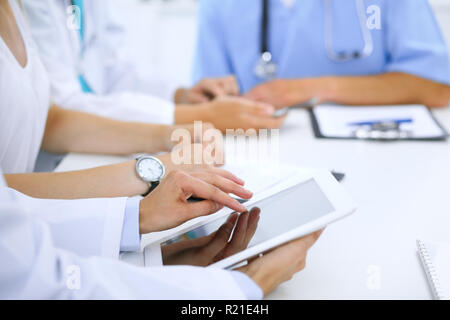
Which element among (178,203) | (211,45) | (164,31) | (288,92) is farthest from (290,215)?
(164,31)

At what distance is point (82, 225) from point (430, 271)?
403 mm

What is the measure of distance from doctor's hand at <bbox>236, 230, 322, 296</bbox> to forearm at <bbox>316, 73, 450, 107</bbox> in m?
0.64

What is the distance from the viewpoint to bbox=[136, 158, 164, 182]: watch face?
684 millimetres

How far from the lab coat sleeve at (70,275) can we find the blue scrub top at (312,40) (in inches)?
32.4

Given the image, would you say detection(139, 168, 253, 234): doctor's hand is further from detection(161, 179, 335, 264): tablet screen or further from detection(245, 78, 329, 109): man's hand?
detection(245, 78, 329, 109): man's hand

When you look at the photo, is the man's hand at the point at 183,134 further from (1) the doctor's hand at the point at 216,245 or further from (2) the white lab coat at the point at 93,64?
(1) the doctor's hand at the point at 216,245

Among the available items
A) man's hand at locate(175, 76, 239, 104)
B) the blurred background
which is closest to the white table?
man's hand at locate(175, 76, 239, 104)

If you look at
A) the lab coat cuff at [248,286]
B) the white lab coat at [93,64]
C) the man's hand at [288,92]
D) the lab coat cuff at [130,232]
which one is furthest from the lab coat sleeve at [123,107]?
the lab coat cuff at [248,286]

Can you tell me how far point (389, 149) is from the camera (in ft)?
2.71

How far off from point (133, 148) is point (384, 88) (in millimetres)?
604

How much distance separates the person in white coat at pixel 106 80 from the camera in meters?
0.94

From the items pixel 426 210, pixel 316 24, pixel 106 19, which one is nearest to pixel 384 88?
pixel 316 24
